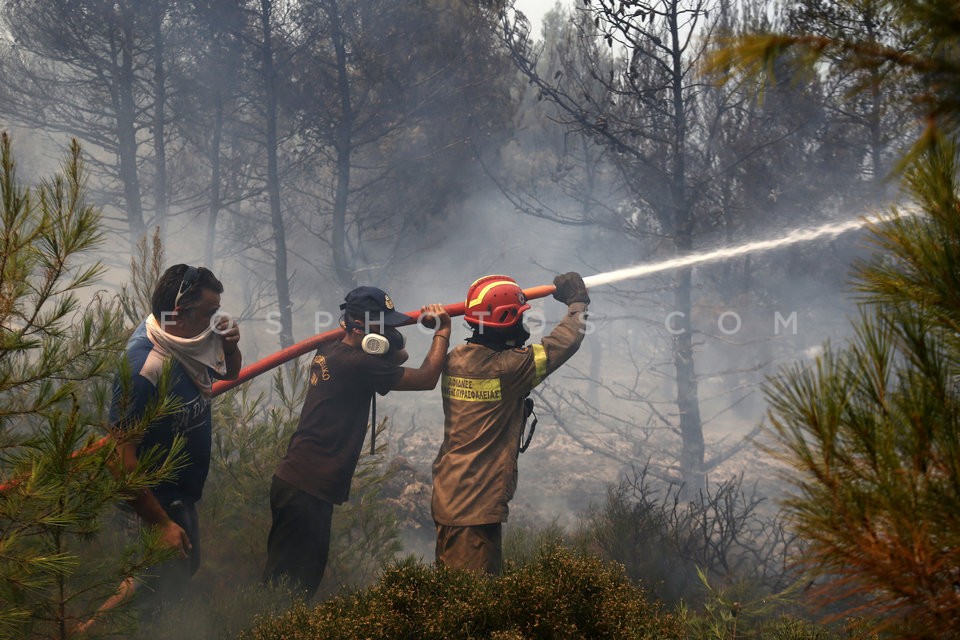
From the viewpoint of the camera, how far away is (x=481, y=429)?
13.8ft

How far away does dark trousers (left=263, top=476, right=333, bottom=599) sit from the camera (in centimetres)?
426

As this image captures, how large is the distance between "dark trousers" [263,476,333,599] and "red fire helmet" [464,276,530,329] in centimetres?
146

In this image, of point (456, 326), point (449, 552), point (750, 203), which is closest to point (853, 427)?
point (449, 552)

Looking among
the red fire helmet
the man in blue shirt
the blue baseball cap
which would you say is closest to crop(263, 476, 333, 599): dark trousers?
the man in blue shirt

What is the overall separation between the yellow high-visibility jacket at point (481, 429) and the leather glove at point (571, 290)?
602 mm

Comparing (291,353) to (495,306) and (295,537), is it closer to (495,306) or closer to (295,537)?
(295,537)

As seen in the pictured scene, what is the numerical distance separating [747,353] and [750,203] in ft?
22.0

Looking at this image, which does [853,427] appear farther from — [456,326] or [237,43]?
[456,326]

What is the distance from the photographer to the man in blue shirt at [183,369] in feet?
11.3

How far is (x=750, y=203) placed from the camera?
31.6ft

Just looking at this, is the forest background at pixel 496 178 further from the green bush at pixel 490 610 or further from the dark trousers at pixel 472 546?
the green bush at pixel 490 610

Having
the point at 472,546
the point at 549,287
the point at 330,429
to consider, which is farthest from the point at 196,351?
the point at 549,287

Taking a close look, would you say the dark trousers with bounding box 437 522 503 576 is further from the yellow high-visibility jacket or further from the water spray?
the water spray

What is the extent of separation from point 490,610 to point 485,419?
150 cm
